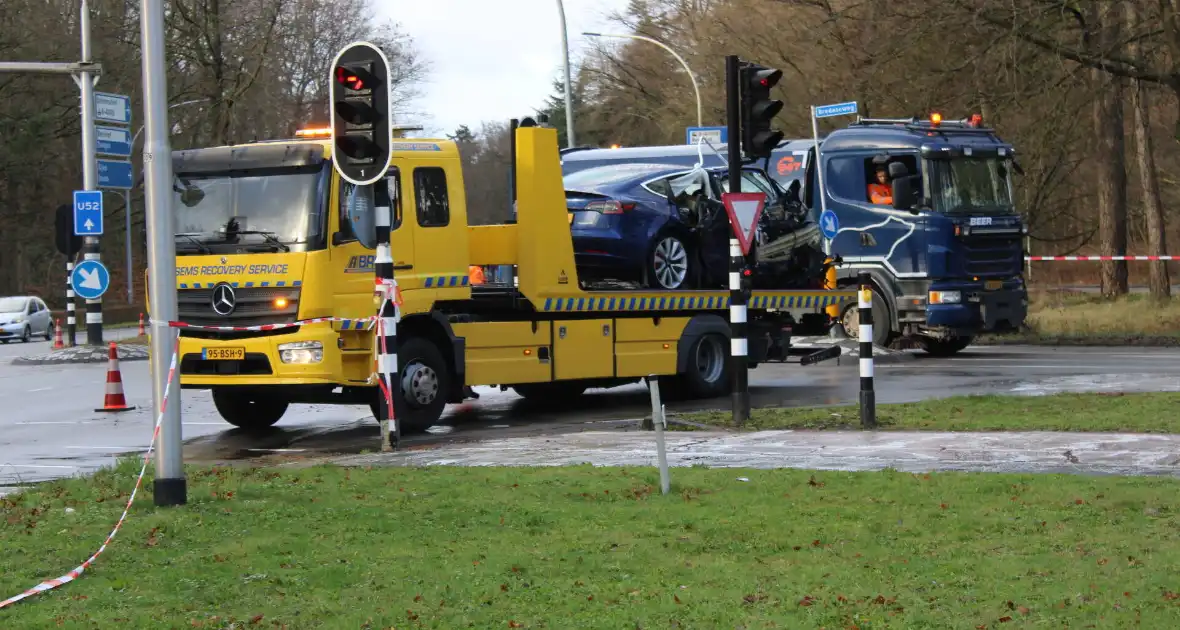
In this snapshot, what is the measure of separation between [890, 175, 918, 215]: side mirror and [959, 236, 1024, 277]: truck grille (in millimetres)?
954

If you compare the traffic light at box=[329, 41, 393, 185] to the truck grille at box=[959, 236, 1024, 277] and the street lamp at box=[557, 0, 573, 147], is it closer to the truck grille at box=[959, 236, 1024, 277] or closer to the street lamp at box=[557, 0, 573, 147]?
the truck grille at box=[959, 236, 1024, 277]

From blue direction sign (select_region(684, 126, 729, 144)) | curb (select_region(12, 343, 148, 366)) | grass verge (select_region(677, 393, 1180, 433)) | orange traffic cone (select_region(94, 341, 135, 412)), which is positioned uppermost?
blue direction sign (select_region(684, 126, 729, 144))

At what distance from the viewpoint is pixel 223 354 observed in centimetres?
1465

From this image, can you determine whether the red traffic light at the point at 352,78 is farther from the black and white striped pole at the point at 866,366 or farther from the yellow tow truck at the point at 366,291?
the black and white striped pole at the point at 866,366

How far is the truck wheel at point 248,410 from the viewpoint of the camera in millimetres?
16438

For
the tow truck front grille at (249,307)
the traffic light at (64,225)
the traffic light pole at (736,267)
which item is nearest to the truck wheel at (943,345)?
the traffic light pole at (736,267)

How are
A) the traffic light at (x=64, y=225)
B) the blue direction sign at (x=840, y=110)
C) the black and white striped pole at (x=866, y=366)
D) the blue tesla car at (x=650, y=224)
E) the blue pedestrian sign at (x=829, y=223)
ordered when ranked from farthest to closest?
the blue pedestrian sign at (x=829, y=223) < the traffic light at (x=64, y=225) < the blue direction sign at (x=840, y=110) < the blue tesla car at (x=650, y=224) < the black and white striped pole at (x=866, y=366)

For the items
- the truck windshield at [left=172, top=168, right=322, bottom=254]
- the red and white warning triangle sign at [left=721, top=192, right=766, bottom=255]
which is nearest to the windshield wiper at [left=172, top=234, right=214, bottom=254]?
the truck windshield at [left=172, top=168, right=322, bottom=254]

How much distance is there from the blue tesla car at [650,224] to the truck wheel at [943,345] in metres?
7.58

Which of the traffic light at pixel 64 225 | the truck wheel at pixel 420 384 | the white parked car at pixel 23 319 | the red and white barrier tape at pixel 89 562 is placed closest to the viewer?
the red and white barrier tape at pixel 89 562

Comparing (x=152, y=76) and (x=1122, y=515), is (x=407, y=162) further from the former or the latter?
(x=1122, y=515)

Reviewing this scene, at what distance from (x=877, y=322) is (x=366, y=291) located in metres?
12.0

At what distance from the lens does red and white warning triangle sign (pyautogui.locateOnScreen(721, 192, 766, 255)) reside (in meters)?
14.4

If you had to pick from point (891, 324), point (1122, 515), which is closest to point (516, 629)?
point (1122, 515)
